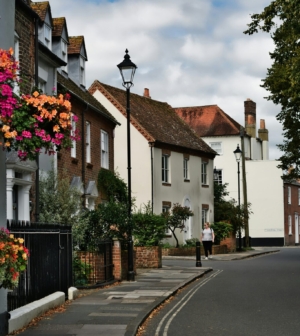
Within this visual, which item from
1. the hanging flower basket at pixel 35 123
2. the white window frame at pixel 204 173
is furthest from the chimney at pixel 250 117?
the hanging flower basket at pixel 35 123

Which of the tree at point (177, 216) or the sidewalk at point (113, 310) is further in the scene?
the tree at point (177, 216)

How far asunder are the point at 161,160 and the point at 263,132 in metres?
30.1

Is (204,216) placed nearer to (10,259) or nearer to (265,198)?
(265,198)

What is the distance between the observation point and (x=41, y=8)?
24.7 m

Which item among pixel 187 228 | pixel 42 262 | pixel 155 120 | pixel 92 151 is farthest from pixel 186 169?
pixel 42 262

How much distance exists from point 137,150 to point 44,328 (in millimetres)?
30874

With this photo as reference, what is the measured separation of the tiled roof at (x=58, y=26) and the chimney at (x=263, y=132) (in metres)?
45.5

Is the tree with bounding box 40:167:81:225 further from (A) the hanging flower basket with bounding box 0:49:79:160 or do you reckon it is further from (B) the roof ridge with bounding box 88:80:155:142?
(B) the roof ridge with bounding box 88:80:155:142

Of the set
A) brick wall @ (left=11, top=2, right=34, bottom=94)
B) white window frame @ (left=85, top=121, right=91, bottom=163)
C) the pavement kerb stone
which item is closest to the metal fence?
the pavement kerb stone

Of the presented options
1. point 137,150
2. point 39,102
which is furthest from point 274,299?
point 137,150

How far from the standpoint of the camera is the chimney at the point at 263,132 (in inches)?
2781

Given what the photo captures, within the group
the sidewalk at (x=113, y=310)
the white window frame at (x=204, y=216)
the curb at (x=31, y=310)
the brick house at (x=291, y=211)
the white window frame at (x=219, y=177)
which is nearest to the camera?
the curb at (x=31, y=310)

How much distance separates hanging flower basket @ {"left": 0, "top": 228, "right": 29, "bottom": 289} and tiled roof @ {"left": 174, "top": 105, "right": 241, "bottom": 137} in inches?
2085

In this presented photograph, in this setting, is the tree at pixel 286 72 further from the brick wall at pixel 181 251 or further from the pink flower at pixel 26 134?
the pink flower at pixel 26 134
